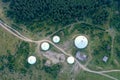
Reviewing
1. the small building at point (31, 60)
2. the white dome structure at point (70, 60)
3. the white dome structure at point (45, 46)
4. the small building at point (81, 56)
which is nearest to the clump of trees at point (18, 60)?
the small building at point (31, 60)

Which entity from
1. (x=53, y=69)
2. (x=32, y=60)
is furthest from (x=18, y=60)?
(x=53, y=69)

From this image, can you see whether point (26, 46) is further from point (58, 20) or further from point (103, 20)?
point (103, 20)

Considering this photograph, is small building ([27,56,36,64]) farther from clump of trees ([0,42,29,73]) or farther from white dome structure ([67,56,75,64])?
white dome structure ([67,56,75,64])

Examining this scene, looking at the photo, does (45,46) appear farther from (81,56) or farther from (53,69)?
(81,56)

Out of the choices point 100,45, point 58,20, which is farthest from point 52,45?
point 100,45

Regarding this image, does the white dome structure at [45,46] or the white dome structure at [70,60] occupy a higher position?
the white dome structure at [45,46]

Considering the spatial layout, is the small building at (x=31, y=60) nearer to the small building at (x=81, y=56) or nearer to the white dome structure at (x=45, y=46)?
the white dome structure at (x=45, y=46)
